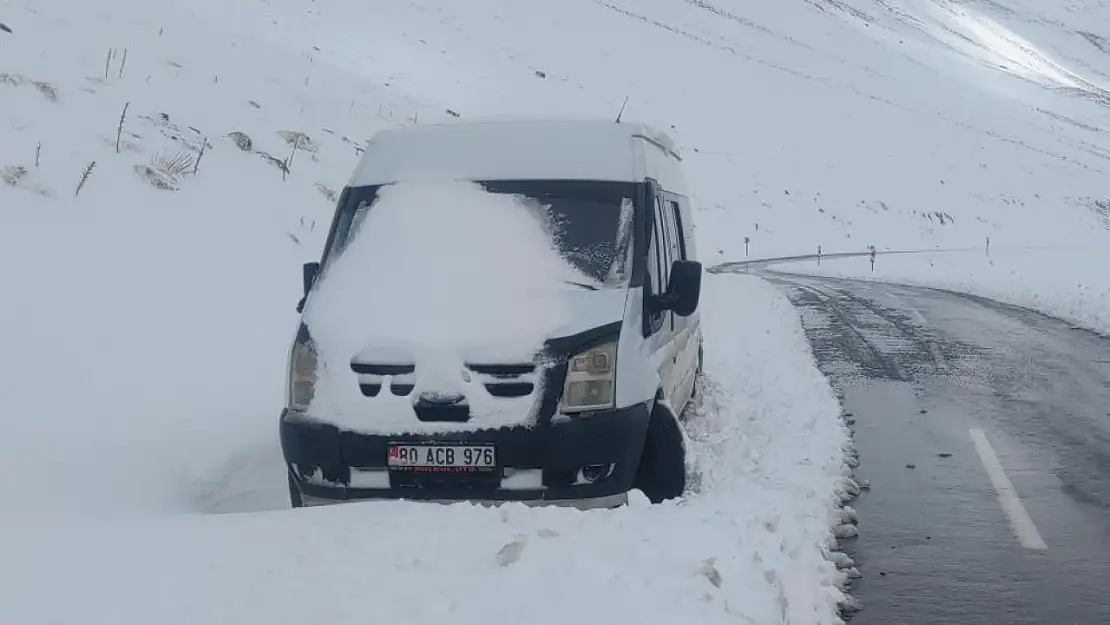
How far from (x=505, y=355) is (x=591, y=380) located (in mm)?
479

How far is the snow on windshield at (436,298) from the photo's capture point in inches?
207

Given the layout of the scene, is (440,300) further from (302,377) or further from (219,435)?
(219,435)

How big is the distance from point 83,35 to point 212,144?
14.8 ft

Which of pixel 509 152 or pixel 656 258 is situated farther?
pixel 509 152

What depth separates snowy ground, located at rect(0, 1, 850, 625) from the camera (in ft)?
14.0

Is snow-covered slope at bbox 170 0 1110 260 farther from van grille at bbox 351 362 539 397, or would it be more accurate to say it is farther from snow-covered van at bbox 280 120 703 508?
van grille at bbox 351 362 539 397

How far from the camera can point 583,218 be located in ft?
21.0

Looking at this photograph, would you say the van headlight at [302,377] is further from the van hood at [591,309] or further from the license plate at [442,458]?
the van hood at [591,309]

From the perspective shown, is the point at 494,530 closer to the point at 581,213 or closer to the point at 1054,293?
the point at 581,213

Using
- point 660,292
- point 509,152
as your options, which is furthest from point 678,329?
point 509,152

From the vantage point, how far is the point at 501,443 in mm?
5195

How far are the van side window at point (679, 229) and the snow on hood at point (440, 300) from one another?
209 centimetres

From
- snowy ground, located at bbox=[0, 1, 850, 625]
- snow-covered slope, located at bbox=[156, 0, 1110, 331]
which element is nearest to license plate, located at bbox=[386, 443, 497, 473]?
snowy ground, located at bbox=[0, 1, 850, 625]

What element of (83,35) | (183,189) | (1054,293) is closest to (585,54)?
(1054,293)
